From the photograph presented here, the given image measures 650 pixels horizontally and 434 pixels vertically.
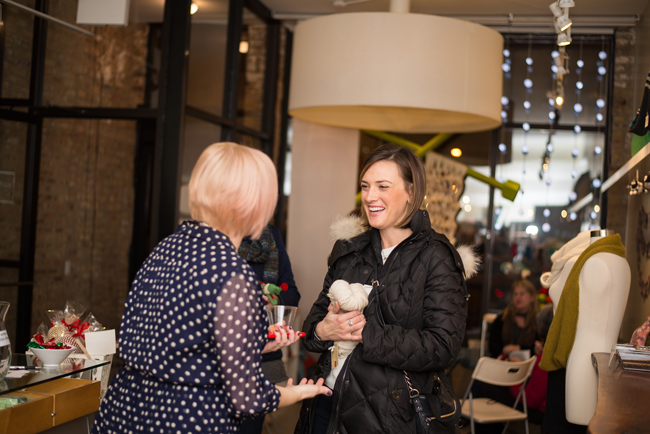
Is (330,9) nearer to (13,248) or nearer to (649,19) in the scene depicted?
(649,19)

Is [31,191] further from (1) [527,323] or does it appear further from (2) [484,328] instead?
(1) [527,323]

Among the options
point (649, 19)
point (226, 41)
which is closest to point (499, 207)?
point (649, 19)

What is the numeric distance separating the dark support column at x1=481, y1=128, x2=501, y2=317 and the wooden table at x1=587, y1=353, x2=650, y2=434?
3890 millimetres

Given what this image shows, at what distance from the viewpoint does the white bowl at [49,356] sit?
2244mm

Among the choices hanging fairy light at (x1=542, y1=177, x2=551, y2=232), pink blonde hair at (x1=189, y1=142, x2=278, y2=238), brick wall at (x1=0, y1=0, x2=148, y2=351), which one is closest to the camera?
pink blonde hair at (x1=189, y1=142, x2=278, y2=238)

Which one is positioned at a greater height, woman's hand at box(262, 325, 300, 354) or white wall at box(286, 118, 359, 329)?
white wall at box(286, 118, 359, 329)

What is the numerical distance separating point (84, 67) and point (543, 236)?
4.68 m

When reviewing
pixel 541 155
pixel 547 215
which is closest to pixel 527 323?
pixel 547 215

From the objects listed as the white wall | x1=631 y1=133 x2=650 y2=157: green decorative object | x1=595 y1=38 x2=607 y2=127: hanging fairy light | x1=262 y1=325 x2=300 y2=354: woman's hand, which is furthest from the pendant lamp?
x1=595 y1=38 x2=607 y2=127: hanging fairy light

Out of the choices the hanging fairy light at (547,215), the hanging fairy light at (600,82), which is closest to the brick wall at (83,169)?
the hanging fairy light at (547,215)

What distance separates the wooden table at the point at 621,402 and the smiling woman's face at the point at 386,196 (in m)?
0.91

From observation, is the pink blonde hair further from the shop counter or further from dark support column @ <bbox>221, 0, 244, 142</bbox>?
dark support column @ <bbox>221, 0, 244, 142</bbox>

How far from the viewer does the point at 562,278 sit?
3188 mm

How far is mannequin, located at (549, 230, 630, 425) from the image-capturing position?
2.81 m
